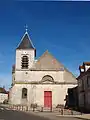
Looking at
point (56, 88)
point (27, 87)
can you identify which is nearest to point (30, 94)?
point (27, 87)

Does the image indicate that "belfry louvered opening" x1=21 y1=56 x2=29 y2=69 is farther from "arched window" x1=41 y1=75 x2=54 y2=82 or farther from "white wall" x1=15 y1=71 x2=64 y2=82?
"arched window" x1=41 y1=75 x2=54 y2=82

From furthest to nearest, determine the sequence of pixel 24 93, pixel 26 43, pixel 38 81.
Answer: pixel 26 43
pixel 38 81
pixel 24 93

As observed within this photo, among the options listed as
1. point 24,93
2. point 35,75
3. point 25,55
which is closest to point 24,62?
point 25,55

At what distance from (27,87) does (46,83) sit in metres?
3.43

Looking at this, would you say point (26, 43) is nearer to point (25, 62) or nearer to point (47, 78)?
point (25, 62)

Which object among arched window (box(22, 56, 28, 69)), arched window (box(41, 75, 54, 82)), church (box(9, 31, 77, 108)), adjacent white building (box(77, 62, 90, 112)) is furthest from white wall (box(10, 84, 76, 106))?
adjacent white building (box(77, 62, 90, 112))

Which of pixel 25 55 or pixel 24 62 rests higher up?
pixel 25 55

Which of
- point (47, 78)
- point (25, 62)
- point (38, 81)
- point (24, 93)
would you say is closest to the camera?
point (24, 93)

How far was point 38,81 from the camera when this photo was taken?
144ft

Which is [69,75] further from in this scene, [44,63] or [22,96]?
[22,96]

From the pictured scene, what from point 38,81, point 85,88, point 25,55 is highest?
point 25,55

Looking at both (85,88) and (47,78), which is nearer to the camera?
(85,88)

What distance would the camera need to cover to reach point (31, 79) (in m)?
44.0

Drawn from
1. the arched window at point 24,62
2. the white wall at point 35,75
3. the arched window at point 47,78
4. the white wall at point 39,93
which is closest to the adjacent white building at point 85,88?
the white wall at point 39,93
